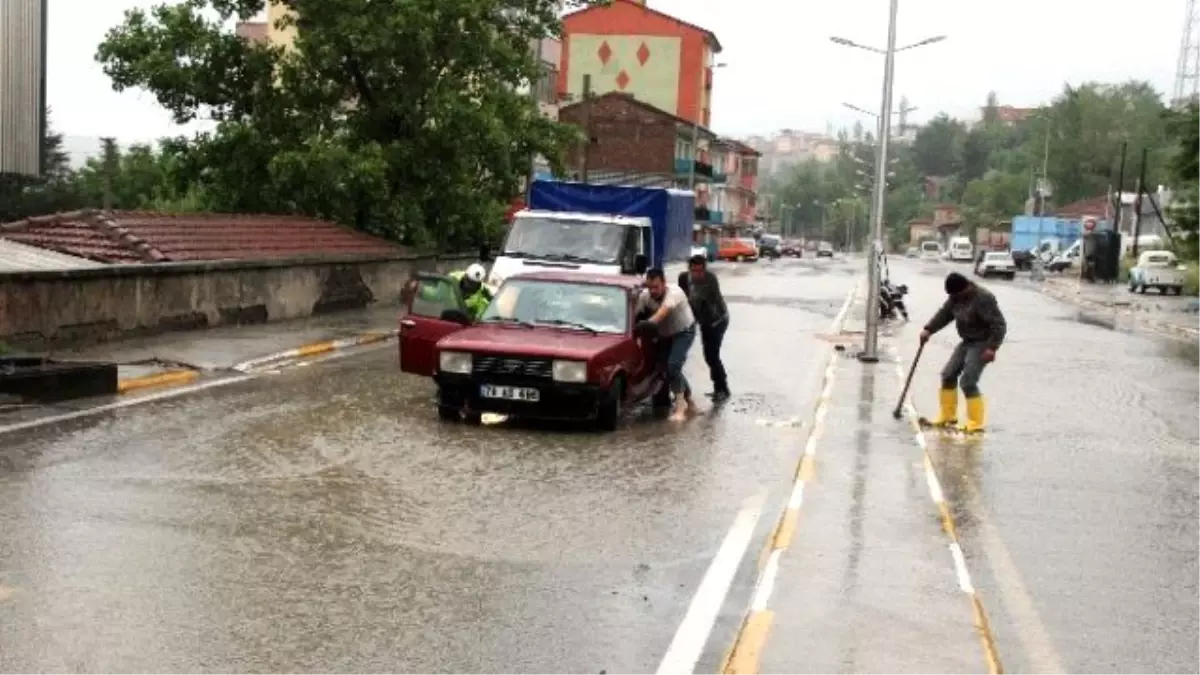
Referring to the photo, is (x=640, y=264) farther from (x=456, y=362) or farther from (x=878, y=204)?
(x=456, y=362)

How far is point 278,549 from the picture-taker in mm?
8016

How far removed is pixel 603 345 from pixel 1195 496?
521 cm

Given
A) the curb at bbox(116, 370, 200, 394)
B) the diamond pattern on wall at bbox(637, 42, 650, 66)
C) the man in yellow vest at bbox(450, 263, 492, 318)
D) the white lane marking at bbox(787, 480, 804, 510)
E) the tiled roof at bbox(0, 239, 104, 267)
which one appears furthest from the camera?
the diamond pattern on wall at bbox(637, 42, 650, 66)

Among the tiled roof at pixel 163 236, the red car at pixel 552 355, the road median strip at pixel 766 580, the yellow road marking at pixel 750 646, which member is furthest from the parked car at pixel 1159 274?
the yellow road marking at pixel 750 646

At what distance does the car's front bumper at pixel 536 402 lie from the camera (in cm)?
1284

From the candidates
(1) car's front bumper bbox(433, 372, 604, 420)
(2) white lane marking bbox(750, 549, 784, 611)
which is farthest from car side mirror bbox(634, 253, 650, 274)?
(2) white lane marking bbox(750, 549, 784, 611)

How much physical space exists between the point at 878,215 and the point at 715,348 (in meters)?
8.23

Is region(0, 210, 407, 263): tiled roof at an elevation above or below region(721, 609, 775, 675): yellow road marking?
above

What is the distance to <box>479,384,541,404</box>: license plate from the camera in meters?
12.9

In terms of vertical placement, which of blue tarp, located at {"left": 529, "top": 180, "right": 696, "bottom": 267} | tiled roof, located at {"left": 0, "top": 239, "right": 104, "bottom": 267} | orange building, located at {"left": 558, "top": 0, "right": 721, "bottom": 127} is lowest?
tiled roof, located at {"left": 0, "top": 239, "right": 104, "bottom": 267}

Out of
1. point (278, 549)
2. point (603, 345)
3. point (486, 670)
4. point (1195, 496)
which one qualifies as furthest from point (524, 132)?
point (486, 670)

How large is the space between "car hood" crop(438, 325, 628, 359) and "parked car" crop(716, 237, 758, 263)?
68.8 metres

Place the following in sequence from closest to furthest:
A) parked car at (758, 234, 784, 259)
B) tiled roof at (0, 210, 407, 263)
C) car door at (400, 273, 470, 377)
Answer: car door at (400, 273, 470, 377) → tiled roof at (0, 210, 407, 263) → parked car at (758, 234, 784, 259)

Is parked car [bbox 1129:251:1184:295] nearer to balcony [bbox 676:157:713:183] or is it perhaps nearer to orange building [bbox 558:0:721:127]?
balcony [bbox 676:157:713:183]
